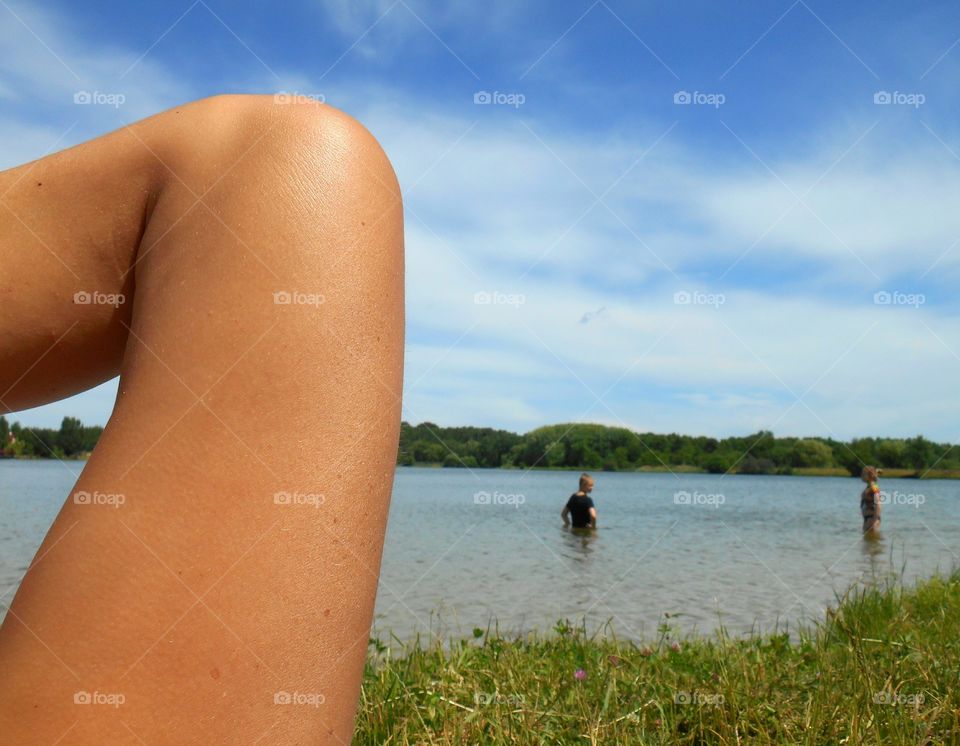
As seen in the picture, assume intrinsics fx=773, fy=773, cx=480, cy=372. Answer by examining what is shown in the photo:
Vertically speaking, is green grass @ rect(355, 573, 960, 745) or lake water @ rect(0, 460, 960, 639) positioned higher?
green grass @ rect(355, 573, 960, 745)

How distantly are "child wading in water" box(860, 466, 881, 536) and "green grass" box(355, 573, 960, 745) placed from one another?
55.2 ft

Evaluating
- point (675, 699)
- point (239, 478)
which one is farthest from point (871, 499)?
point (239, 478)

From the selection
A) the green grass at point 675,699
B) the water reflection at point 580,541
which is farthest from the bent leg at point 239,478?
the water reflection at point 580,541

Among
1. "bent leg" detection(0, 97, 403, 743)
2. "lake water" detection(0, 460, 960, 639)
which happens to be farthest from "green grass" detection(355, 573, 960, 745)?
"bent leg" detection(0, 97, 403, 743)

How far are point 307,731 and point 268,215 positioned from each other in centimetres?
37

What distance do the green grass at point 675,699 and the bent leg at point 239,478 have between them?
5.05 ft

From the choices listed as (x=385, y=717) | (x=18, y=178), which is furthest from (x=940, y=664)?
(x=18, y=178)

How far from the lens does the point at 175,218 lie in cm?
63

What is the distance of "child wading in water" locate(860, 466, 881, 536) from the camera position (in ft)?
60.8

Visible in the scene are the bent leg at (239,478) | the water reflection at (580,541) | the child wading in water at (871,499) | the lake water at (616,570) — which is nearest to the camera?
the bent leg at (239,478)

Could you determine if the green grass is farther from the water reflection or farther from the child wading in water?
the child wading in water

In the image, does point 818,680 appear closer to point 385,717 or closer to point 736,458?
point 385,717

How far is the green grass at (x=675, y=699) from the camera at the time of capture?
2021 mm

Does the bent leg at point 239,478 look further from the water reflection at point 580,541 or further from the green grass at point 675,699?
the water reflection at point 580,541
